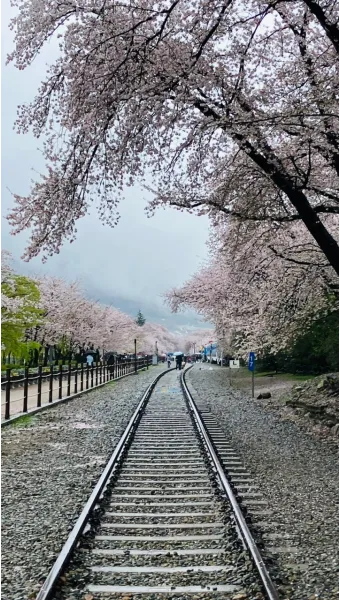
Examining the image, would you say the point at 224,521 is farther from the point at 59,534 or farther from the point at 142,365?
the point at 142,365

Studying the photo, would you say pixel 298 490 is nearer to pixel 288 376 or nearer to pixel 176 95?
pixel 176 95

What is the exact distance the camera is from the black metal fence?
14642 millimetres

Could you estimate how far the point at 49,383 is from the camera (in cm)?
2194

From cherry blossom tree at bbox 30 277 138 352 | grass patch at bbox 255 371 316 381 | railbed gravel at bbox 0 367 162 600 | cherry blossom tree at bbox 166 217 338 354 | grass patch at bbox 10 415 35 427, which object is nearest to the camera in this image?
railbed gravel at bbox 0 367 162 600

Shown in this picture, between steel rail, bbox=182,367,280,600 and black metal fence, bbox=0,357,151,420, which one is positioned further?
black metal fence, bbox=0,357,151,420

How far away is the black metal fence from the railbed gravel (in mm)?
858

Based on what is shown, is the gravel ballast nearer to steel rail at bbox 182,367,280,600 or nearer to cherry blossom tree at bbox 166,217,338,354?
steel rail at bbox 182,367,280,600

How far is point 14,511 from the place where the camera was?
6.06 meters

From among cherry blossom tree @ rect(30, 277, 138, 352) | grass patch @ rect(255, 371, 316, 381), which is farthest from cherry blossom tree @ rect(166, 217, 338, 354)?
cherry blossom tree @ rect(30, 277, 138, 352)

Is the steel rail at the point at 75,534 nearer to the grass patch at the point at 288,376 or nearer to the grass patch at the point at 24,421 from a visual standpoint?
the grass patch at the point at 24,421

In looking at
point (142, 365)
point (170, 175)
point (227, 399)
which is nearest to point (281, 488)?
point (170, 175)

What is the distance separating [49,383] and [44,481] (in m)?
14.8

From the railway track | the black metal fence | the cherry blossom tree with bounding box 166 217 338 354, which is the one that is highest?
the cherry blossom tree with bounding box 166 217 338 354

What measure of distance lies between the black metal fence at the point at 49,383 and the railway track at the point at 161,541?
21.6 ft
